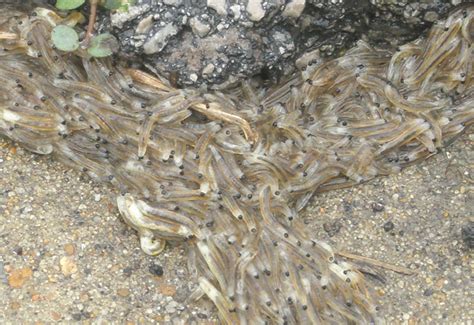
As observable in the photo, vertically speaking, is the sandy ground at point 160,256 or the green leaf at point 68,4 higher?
the green leaf at point 68,4

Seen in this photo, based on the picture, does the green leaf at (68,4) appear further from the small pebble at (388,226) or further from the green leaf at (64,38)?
the small pebble at (388,226)

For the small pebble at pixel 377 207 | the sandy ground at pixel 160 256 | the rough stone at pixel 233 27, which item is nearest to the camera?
the sandy ground at pixel 160 256

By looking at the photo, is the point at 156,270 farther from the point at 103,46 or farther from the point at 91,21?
the point at 91,21

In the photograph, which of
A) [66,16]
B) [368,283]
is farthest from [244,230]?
[66,16]

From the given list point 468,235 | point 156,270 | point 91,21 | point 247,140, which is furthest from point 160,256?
point 468,235

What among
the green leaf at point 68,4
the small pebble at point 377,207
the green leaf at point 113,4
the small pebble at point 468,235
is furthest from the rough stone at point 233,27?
the small pebble at point 468,235

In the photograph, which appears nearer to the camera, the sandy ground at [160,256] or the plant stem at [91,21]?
the sandy ground at [160,256]

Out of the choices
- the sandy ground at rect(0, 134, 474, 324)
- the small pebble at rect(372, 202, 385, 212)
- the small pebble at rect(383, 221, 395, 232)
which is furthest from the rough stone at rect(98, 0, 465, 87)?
the small pebble at rect(383, 221, 395, 232)

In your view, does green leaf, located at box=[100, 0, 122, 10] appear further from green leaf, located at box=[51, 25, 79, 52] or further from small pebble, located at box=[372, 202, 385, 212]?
small pebble, located at box=[372, 202, 385, 212]

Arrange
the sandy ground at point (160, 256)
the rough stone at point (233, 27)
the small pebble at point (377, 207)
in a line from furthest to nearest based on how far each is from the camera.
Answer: the small pebble at point (377, 207) → the rough stone at point (233, 27) → the sandy ground at point (160, 256)
